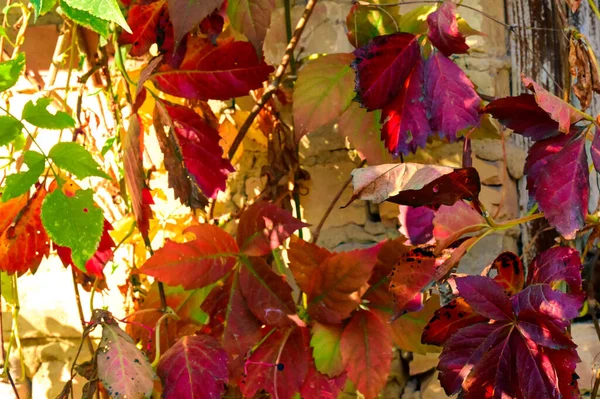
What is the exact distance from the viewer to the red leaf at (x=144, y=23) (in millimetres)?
1233

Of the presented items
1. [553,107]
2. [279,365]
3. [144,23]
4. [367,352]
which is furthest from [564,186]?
[144,23]

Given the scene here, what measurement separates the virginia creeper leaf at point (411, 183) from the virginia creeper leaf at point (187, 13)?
1.21 feet

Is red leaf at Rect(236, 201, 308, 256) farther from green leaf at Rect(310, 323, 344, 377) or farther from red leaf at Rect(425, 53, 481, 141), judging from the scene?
red leaf at Rect(425, 53, 481, 141)

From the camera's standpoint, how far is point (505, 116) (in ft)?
3.41

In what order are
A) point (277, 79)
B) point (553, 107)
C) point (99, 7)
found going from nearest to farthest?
point (99, 7)
point (553, 107)
point (277, 79)

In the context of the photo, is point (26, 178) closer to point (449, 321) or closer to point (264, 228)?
point (264, 228)

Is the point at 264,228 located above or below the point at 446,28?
below

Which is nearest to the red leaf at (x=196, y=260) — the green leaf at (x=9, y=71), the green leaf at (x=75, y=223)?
the green leaf at (x=75, y=223)

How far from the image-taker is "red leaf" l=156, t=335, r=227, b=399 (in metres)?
1.07

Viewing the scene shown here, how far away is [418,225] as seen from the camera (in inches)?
43.6

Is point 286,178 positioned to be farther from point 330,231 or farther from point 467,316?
point 467,316

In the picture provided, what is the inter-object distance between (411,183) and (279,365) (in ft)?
1.45

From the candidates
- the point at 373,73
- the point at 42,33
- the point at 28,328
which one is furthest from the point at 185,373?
the point at 42,33

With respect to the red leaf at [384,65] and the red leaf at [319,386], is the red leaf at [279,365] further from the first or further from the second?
the red leaf at [384,65]
